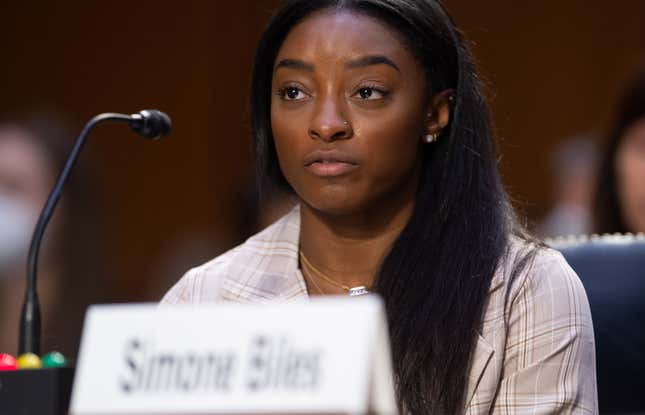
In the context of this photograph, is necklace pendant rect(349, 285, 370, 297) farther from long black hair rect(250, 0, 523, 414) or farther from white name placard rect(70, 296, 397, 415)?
white name placard rect(70, 296, 397, 415)

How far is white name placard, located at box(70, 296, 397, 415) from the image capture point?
1048 mm

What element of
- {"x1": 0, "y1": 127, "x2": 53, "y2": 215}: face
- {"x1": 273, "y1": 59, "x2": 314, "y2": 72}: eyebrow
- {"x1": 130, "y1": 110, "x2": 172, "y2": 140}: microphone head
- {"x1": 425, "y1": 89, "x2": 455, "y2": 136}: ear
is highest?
{"x1": 273, "y1": 59, "x2": 314, "y2": 72}: eyebrow

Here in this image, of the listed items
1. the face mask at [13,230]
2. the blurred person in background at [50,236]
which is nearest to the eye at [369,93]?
the blurred person in background at [50,236]

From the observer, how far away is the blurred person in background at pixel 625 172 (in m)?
3.30

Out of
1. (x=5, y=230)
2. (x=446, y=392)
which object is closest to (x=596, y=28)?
(x=5, y=230)

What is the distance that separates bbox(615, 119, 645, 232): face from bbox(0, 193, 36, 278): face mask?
1606 mm

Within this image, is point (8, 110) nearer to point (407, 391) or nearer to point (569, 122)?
point (569, 122)

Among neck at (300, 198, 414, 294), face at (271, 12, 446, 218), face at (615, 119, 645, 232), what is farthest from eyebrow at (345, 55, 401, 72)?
face at (615, 119, 645, 232)

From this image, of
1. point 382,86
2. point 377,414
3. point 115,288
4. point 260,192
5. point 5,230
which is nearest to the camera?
point 377,414

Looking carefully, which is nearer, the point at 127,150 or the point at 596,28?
the point at 596,28

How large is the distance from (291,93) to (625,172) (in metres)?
Answer: 1.55

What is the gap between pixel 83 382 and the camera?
1114mm

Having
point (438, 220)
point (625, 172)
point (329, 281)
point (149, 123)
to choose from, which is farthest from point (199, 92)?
point (149, 123)

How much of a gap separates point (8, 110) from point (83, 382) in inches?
172
